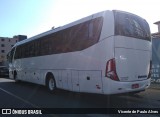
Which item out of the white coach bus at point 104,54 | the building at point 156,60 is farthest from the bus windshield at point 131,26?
the building at point 156,60

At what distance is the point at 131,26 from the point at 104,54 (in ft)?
5.70

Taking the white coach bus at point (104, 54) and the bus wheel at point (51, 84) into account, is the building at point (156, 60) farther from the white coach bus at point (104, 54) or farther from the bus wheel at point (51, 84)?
the bus wheel at point (51, 84)

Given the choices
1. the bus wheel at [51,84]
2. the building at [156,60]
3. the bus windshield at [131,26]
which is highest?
the bus windshield at [131,26]

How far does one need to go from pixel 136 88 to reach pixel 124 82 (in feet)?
2.45

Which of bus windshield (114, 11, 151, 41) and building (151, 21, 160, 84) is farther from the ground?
bus windshield (114, 11, 151, 41)

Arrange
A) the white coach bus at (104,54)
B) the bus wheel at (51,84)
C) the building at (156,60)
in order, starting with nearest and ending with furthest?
the white coach bus at (104,54) < the bus wheel at (51,84) < the building at (156,60)

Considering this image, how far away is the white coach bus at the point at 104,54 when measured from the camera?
851cm

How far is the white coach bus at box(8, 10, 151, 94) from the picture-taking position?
27.9ft

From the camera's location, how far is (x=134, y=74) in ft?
29.6

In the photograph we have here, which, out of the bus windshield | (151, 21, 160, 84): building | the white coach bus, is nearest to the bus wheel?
the white coach bus

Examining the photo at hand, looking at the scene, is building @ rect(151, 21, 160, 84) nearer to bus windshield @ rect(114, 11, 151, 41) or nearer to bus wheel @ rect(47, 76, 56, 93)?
bus windshield @ rect(114, 11, 151, 41)

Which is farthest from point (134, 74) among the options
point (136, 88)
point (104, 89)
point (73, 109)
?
point (73, 109)

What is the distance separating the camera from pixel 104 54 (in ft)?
28.1

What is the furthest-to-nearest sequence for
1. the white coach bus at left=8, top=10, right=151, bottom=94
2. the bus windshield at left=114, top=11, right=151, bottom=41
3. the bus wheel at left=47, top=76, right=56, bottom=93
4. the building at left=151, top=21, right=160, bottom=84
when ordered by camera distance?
the building at left=151, top=21, right=160, bottom=84 → the bus wheel at left=47, top=76, right=56, bottom=93 → the bus windshield at left=114, top=11, right=151, bottom=41 → the white coach bus at left=8, top=10, right=151, bottom=94
